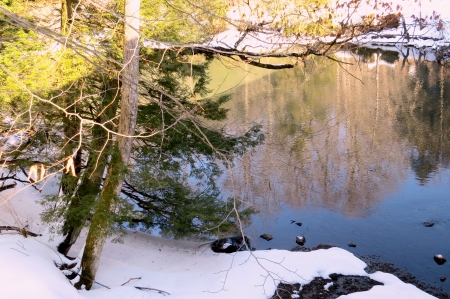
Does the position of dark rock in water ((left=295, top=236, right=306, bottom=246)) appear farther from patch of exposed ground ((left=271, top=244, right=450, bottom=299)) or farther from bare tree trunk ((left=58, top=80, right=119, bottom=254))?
bare tree trunk ((left=58, top=80, right=119, bottom=254))

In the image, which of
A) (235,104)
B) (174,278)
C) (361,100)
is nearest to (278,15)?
(174,278)

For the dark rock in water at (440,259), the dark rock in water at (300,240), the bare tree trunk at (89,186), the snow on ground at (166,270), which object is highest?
the bare tree trunk at (89,186)

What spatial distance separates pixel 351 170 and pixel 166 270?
7.36 m

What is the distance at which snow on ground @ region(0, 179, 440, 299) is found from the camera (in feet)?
15.7

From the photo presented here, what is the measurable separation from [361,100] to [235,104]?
6.38m

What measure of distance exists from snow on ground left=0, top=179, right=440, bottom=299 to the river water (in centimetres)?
116

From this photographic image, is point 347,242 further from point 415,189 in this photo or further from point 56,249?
point 56,249

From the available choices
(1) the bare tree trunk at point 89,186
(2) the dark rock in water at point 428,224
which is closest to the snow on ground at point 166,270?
(1) the bare tree trunk at point 89,186

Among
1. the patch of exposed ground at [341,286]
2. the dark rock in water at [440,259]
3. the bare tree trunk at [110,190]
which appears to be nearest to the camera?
the bare tree trunk at [110,190]

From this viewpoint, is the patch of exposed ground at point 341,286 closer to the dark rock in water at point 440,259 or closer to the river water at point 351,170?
the river water at point 351,170

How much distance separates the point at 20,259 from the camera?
16.5 feet

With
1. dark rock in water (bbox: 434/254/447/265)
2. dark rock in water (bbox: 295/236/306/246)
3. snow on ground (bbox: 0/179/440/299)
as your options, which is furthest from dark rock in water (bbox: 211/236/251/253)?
dark rock in water (bbox: 434/254/447/265)

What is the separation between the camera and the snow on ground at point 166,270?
4.78 m

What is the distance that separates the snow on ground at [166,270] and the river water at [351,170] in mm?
1157
